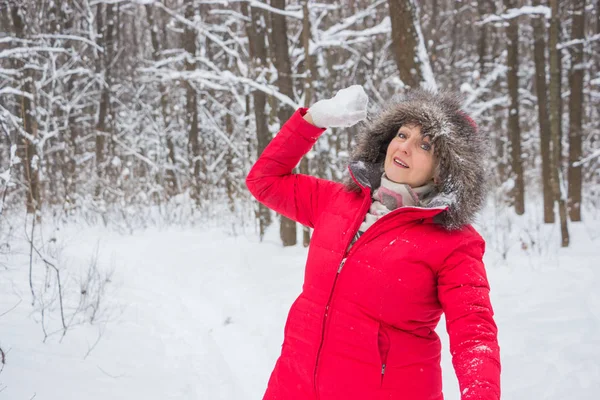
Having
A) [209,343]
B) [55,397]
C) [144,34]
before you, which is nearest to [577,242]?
[209,343]

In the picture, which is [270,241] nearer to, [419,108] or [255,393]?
[255,393]

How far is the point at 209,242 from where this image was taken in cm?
820

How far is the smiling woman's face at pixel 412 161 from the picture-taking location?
1.87 meters

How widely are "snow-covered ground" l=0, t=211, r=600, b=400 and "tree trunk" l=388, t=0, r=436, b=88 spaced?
2.56 m

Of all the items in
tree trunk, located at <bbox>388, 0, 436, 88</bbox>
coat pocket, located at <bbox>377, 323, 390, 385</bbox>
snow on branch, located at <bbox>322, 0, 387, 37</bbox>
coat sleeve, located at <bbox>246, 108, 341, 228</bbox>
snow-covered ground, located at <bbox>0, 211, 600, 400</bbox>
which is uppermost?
snow on branch, located at <bbox>322, 0, 387, 37</bbox>

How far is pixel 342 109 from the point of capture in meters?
1.96

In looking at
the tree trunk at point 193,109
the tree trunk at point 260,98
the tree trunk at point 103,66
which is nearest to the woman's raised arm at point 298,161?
the tree trunk at point 260,98

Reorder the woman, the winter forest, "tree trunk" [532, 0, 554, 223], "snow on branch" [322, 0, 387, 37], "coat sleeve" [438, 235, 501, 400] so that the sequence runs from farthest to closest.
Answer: "tree trunk" [532, 0, 554, 223]
"snow on branch" [322, 0, 387, 37]
the winter forest
the woman
"coat sleeve" [438, 235, 501, 400]

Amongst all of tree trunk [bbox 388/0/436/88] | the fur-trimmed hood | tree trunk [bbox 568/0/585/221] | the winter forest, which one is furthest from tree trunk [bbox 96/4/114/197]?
the fur-trimmed hood

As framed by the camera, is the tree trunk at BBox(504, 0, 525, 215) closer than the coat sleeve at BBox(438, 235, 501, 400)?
No

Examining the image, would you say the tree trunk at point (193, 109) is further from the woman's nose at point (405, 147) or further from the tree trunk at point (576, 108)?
the woman's nose at point (405, 147)

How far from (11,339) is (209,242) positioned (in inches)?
194

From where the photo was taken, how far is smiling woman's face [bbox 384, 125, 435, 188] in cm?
187

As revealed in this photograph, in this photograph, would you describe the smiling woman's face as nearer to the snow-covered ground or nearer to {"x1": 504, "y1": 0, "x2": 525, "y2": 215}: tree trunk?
the snow-covered ground
